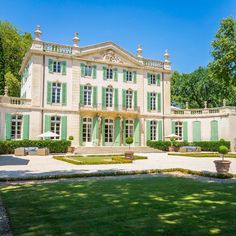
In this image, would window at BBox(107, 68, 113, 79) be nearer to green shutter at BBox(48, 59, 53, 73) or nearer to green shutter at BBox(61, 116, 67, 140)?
green shutter at BBox(48, 59, 53, 73)

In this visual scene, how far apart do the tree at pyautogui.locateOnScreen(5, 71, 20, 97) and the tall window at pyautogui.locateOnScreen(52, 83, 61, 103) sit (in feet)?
32.3

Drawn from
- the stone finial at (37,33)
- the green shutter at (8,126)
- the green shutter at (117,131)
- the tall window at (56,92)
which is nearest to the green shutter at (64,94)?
the tall window at (56,92)

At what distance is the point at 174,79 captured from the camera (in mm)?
41250

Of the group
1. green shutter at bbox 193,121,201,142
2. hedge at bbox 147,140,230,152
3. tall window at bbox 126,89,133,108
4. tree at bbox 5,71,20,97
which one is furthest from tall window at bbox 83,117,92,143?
tree at bbox 5,71,20,97

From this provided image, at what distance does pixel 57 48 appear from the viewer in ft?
81.9

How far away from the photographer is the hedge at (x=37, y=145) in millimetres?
20484

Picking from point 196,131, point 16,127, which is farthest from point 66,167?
point 196,131

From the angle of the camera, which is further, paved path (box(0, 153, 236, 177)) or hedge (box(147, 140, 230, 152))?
hedge (box(147, 140, 230, 152))

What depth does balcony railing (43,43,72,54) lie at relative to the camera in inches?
966

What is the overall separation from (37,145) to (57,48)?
9523mm

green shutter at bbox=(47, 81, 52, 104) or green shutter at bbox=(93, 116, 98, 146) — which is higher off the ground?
→ green shutter at bbox=(47, 81, 52, 104)

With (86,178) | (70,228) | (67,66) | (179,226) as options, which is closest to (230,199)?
(179,226)

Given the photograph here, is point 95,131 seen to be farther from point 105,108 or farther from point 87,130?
point 105,108

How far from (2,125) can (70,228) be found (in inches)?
795
